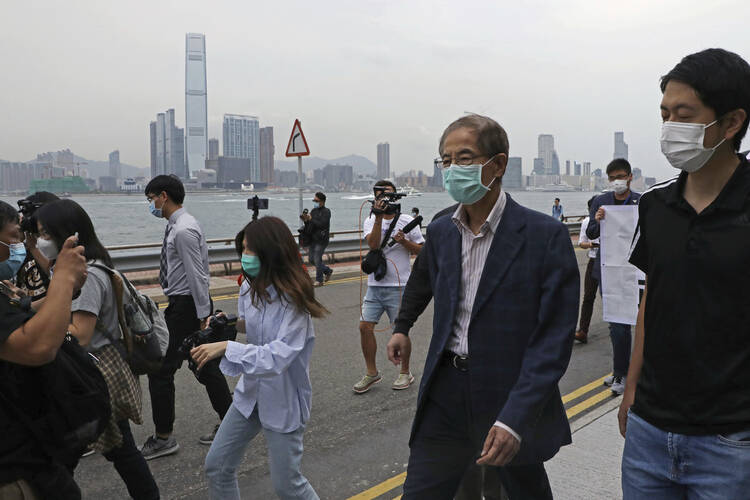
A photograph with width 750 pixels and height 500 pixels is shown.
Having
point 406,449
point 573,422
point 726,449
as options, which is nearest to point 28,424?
point 726,449

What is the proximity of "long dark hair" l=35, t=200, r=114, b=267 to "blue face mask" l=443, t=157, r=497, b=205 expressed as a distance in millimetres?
2046

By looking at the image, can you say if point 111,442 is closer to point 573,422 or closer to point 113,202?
point 573,422

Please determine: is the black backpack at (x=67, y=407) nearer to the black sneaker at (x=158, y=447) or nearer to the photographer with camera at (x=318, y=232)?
the black sneaker at (x=158, y=447)

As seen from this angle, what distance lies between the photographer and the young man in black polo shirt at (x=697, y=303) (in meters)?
1.88

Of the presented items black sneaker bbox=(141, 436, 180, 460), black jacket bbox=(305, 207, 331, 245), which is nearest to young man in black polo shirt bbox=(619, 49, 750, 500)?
black sneaker bbox=(141, 436, 180, 460)

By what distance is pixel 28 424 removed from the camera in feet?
6.89

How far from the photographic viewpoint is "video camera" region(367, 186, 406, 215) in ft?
19.0

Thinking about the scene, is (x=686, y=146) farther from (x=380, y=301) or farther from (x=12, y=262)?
(x=380, y=301)

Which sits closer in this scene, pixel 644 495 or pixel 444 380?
pixel 644 495

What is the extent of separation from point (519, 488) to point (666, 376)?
0.81 m

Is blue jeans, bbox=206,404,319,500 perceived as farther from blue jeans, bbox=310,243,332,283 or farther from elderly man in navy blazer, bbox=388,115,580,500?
blue jeans, bbox=310,243,332,283

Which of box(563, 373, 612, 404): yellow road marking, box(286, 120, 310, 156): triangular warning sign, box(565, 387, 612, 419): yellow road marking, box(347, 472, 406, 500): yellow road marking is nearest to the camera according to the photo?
box(347, 472, 406, 500): yellow road marking

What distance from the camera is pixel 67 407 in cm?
221

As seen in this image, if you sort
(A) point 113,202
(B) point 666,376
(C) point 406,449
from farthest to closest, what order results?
(A) point 113,202 → (C) point 406,449 → (B) point 666,376
